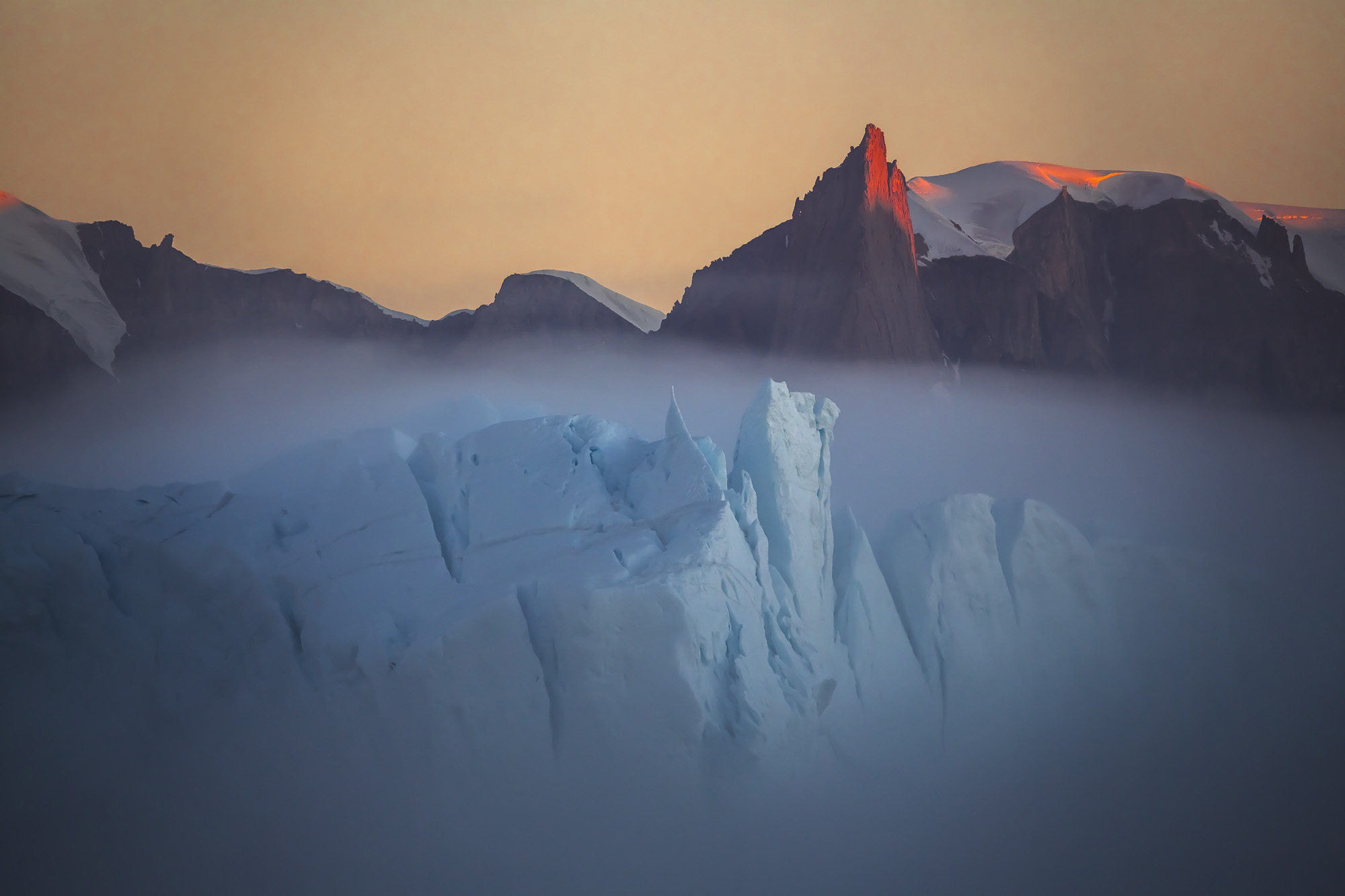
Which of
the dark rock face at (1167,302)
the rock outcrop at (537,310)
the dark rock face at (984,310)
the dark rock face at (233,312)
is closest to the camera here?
the dark rock face at (233,312)

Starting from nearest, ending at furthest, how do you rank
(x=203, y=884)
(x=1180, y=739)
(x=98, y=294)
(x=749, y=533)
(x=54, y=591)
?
(x=203, y=884), (x=54, y=591), (x=749, y=533), (x=1180, y=739), (x=98, y=294)

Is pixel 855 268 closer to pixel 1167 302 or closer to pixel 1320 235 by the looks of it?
pixel 1167 302

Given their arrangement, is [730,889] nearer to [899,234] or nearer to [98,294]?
[899,234]

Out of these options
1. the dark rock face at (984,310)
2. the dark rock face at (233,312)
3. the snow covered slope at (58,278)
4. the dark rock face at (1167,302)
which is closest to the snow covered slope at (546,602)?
the snow covered slope at (58,278)

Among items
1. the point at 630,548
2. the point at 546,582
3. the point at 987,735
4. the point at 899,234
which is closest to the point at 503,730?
the point at 546,582

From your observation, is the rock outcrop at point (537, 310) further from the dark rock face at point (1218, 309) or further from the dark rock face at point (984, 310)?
the dark rock face at point (1218, 309)

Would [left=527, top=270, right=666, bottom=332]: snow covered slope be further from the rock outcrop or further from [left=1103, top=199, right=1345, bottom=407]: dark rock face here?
[left=1103, top=199, right=1345, bottom=407]: dark rock face

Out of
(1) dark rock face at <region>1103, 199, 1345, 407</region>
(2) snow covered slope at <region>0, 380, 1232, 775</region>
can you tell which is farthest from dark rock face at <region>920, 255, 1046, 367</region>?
(2) snow covered slope at <region>0, 380, 1232, 775</region>
